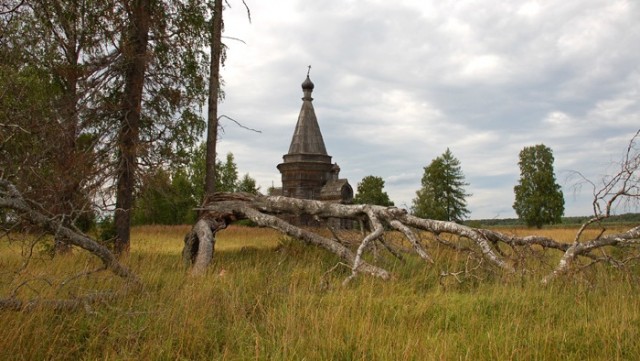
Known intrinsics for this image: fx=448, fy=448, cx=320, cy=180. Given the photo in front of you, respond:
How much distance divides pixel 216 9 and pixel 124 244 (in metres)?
6.71

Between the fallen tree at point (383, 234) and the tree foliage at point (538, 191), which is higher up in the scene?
the tree foliage at point (538, 191)

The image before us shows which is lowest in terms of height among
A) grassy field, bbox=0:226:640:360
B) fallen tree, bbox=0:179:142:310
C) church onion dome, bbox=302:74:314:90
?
grassy field, bbox=0:226:640:360

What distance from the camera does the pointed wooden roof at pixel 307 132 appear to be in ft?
78.2

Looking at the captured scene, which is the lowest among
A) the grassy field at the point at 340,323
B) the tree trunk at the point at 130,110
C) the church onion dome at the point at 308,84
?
the grassy field at the point at 340,323

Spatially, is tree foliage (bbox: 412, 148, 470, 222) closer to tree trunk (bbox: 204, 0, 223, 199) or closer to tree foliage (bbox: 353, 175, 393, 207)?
tree foliage (bbox: 353, 175, 393, 207)

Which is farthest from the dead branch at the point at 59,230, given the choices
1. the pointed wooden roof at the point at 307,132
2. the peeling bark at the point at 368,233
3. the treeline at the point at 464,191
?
the treeline at the point at 464,191

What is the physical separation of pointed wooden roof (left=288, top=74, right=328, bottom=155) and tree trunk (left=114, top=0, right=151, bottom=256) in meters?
12.9

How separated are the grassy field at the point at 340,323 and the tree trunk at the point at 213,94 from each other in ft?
19.2

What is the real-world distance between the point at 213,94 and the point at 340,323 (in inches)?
364

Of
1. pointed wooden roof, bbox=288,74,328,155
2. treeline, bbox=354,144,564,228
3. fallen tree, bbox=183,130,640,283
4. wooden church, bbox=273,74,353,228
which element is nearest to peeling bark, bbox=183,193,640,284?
fallen tree, bbox=183,130,640,283

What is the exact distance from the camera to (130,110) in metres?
11.2

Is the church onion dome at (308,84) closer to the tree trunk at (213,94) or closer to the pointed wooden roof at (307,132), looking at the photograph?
the pointed wooden roof at (307,132)

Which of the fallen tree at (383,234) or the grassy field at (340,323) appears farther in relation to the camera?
the fallen tree at (383,234)

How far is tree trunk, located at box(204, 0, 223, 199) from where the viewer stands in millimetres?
12211
